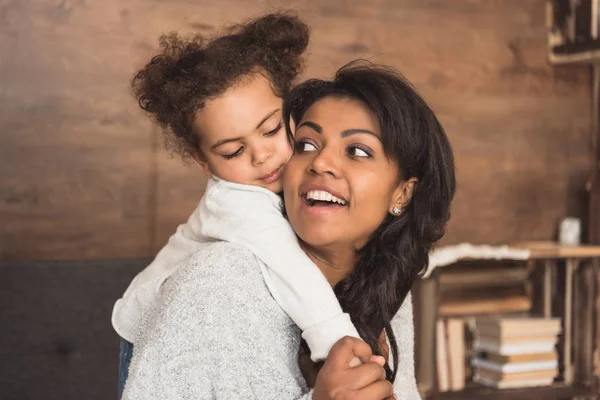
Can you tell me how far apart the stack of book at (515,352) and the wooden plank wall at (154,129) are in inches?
19.2

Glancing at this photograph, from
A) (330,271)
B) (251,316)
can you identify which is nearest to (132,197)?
(330,271)

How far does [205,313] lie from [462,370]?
2308mm

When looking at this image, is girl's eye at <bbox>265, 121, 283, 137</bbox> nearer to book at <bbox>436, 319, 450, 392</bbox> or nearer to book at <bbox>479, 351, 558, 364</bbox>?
book at <bbox>436, 319, 450, 392</bbox>

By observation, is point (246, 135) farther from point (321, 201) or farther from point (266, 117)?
point (321, 201)

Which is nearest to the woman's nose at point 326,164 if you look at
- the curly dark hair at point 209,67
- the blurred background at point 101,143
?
the curly dark hair at point 209,67

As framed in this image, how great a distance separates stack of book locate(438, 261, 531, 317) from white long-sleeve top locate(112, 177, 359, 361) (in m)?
2.17

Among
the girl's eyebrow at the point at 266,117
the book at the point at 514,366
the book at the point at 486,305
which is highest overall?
the girl's eyebrow at the point at 266,117

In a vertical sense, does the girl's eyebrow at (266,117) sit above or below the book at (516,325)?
above

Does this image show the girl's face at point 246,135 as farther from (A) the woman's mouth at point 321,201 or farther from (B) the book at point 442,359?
(B) the book at point 442,359

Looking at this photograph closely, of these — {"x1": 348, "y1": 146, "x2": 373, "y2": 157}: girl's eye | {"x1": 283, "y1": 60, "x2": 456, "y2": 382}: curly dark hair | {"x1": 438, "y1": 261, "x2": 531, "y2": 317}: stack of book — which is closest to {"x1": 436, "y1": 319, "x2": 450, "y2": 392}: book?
{"x1": 438, "y1": 261, "x2": 531, "y2": 317}: stack of book

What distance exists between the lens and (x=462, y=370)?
11.8 ft

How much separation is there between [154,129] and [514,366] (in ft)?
6.05

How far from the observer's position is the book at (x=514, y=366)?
3562 mm

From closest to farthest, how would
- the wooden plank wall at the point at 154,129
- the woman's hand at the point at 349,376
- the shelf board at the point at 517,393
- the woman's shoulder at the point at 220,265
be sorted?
1. the woman's hand at the point at 349,376
2. the woman's shoulder at the point at 220,265
3. the wooden plank wall at the point at 154,129
4. the shelf board at the point at 517,393
